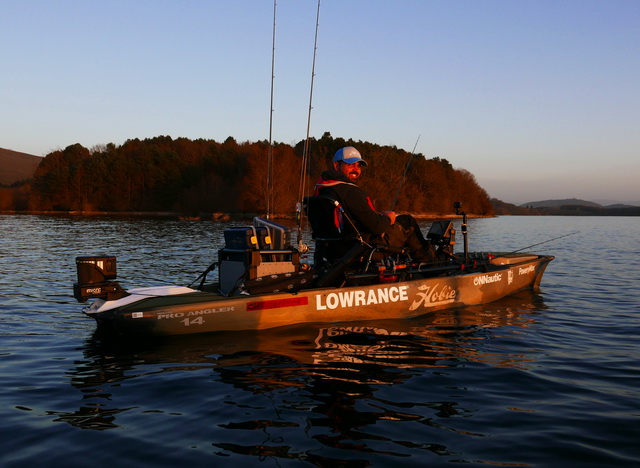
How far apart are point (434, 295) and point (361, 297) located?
152 centimetres

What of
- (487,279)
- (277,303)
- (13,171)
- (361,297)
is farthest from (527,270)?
(13,171)

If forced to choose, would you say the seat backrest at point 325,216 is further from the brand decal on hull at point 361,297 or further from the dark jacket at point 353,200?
the brand decal on hull at point 361,297

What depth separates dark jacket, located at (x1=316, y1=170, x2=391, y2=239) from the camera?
24.6 ft

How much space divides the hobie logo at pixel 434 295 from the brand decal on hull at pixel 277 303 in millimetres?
1964

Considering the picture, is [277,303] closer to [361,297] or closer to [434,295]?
[361,297]

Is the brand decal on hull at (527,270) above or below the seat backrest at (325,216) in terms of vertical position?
below

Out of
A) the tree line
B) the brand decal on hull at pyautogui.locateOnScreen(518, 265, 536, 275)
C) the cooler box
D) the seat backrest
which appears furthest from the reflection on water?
the tree line

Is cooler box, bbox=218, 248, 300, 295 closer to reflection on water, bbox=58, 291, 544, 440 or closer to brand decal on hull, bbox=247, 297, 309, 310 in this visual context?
brand decal on hull, bbox=247, 297, 309, 310

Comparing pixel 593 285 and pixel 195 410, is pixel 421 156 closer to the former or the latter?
pixel 593 285

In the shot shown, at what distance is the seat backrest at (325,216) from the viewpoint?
768 centimetres

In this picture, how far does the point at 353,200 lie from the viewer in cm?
751

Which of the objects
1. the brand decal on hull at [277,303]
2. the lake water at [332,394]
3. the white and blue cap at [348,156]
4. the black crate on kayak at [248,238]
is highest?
the white and blue cap at [348,156]

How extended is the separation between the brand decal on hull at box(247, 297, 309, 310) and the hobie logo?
1964 mm

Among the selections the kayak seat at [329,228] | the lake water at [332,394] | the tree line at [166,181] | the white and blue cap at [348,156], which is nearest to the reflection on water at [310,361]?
the lake water at [332,394]
